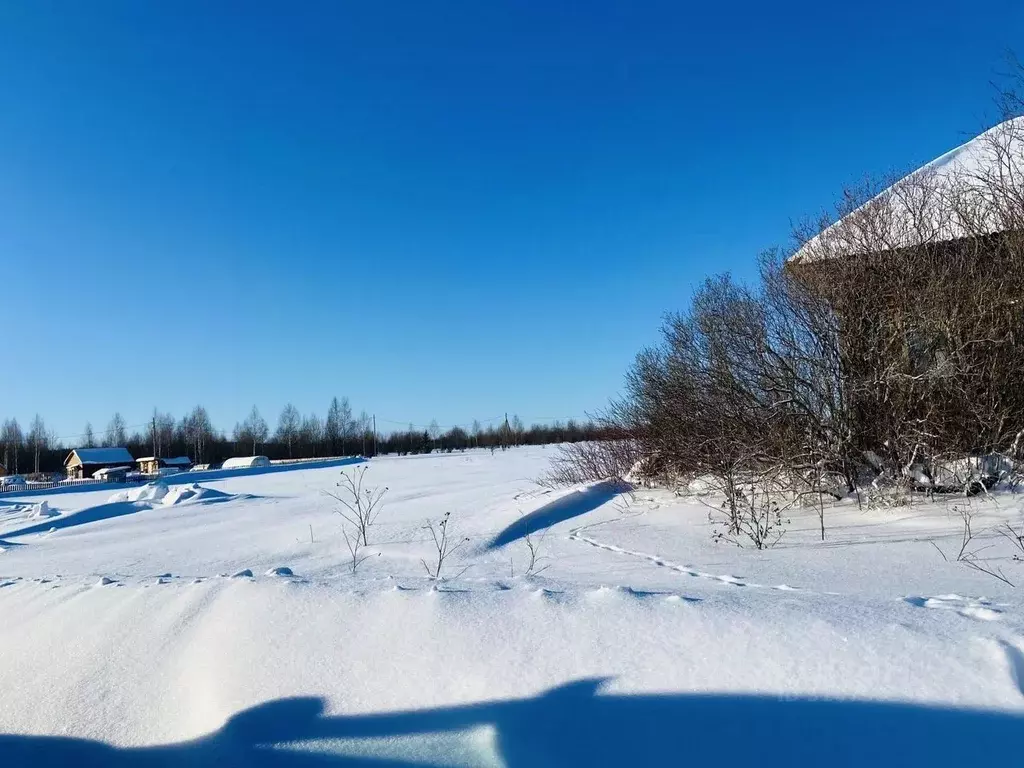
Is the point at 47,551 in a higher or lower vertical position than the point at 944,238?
lower

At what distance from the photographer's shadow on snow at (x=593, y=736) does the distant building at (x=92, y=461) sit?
203 ft

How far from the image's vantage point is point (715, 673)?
8.53 ft

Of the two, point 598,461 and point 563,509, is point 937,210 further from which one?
point 598,461

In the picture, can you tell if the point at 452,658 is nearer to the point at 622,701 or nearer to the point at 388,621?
the point at 388,621

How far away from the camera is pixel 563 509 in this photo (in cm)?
993

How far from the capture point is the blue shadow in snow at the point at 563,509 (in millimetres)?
8172

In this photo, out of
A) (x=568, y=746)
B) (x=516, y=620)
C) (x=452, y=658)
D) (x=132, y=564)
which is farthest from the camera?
(x=132, y=564)

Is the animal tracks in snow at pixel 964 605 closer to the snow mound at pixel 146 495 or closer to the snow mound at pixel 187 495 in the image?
the snow mound at pixel 187 495

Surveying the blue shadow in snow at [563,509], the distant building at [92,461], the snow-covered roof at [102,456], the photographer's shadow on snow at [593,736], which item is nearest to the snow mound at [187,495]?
the blue shadow in snow at [563,509]

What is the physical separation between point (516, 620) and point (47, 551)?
1014 cm

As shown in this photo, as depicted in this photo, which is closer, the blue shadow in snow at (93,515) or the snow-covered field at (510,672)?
the snow-covered field at (510,672)

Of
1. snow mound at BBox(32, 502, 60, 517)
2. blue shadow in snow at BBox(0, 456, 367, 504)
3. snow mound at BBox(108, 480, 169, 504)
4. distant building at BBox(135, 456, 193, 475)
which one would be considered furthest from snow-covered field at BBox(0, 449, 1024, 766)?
distant building at BBox(135, 456, 193, 475)

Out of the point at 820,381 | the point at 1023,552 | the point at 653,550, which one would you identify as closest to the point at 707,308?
the point at 820,381

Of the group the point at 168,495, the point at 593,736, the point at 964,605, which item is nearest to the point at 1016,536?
the point at 964,605
